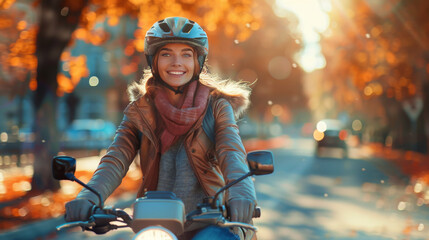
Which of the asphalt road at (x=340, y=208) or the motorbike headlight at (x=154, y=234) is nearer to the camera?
the motorbike headlight at (x=154, y=234)

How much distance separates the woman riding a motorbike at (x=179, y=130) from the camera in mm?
3219

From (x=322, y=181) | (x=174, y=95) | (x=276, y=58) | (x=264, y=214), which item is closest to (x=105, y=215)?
(x=174, y=95)

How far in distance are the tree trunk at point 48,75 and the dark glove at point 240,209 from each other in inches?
448

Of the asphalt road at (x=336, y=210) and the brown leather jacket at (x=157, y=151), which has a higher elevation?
the brown leather jacket at (x=157, y=151)

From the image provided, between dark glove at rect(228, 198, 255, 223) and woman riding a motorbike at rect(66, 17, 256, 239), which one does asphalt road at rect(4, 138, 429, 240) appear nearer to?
woman riding a motorbike at rect(66, 17, 256, 239)

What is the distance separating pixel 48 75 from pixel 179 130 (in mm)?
11207

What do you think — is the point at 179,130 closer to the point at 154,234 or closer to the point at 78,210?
the point at 78,210

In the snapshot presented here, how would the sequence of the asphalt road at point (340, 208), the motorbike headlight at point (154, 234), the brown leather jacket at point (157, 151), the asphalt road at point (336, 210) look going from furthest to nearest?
the asphalt road at point (340, 208)
the asphalt road at point (336, 210)
the brown leather jacket at point (157, 151)
the motorbike headlight at point (154, 234)

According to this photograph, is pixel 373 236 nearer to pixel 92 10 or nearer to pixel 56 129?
pixel 56 129

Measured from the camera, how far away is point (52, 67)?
13758 mm

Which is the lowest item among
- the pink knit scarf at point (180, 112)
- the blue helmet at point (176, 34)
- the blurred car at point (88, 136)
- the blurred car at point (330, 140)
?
the blurred car at point (88, 136)

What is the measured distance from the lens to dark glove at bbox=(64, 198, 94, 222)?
109 inches

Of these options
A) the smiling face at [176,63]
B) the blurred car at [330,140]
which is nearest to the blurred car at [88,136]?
the blurred car at [330,140]

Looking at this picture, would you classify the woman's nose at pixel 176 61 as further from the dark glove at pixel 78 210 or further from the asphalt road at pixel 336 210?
the asphalt road at pixel 336 210
